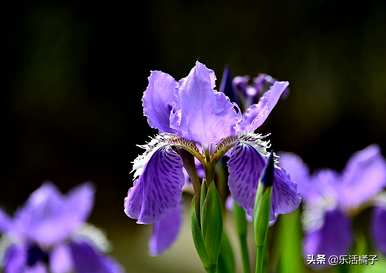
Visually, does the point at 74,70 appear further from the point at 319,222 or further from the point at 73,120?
the point at 319,222

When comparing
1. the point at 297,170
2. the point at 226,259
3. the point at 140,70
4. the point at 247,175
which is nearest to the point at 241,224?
the point at 226,259

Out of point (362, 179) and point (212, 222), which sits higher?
point (362, 179)

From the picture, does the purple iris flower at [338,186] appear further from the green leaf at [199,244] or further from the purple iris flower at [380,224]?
the green leaf at [199,244]

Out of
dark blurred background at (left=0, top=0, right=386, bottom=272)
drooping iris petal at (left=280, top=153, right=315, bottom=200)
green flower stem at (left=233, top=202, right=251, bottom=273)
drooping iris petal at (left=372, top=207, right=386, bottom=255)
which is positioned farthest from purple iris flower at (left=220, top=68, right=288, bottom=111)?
dark blurred background at (left=0, top=0, right=386, bottom=272)

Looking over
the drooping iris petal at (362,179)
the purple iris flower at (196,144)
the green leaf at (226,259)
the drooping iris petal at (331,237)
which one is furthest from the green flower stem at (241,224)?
the drooping iris petal at (362,179)

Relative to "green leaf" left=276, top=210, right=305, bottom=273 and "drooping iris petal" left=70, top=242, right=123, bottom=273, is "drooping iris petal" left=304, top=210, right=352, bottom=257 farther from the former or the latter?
"drooping iris petal" left=70, top=242, right=123, bottom=273

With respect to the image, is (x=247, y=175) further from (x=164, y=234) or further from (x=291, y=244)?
(x=291, y=244)
